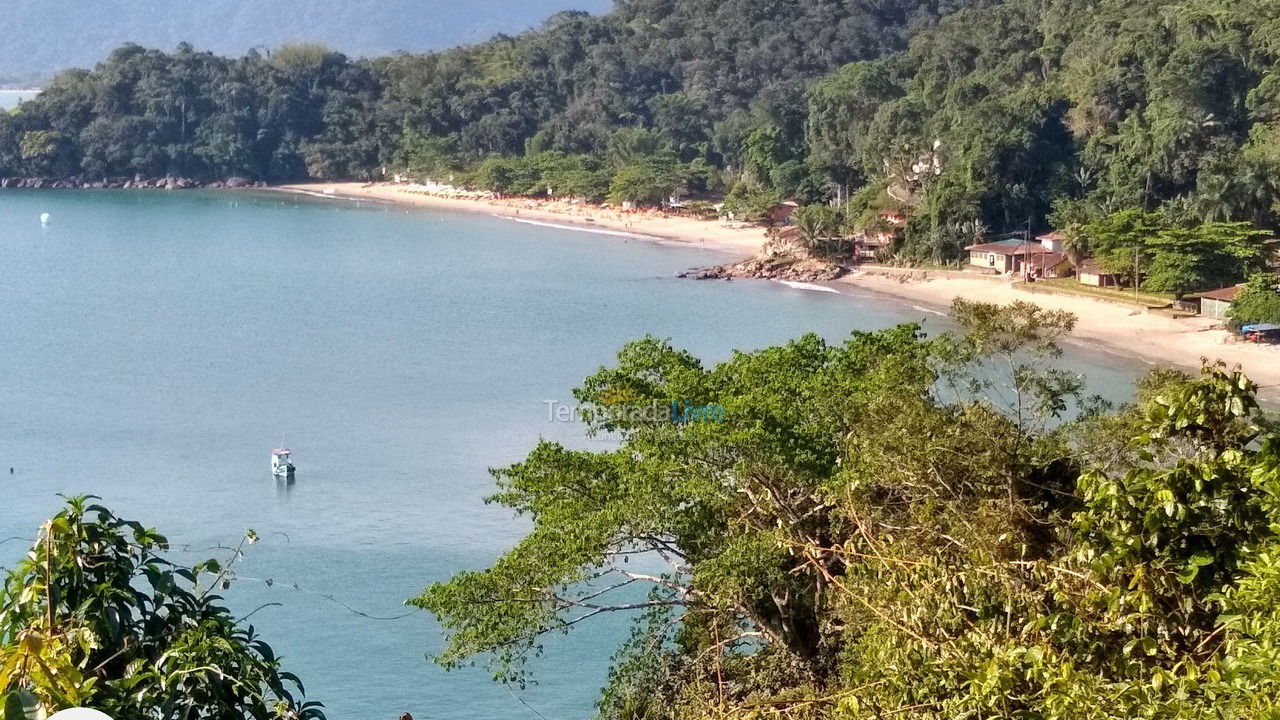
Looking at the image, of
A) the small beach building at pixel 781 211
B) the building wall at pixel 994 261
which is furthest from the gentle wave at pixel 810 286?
the small beach building at pixel 781 211

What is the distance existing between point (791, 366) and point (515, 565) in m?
3.36

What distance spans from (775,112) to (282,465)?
4404 centimetres

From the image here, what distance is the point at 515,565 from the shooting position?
31.4 feet

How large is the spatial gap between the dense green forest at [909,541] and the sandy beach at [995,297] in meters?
15.1

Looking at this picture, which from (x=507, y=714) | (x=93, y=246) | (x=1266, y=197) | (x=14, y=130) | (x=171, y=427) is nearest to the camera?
(x=507, y=714)

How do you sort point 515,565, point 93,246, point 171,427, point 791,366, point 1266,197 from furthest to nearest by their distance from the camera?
point 93,246 → point 1266,197 → point 171,427 → point 791,366 → point 515,565

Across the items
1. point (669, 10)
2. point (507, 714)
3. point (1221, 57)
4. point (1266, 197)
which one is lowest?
point (507, 714)

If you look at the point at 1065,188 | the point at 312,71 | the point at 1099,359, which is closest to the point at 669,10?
the point at 312,71

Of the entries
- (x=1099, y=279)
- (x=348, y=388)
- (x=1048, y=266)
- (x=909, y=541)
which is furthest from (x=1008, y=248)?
(x=909, y=541)

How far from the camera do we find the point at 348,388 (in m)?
28.0

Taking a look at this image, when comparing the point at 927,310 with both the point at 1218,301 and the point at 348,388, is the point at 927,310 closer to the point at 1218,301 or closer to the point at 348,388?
the point at 1218,301

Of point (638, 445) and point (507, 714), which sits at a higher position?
point (638, 445)

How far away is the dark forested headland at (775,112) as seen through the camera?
41125mm

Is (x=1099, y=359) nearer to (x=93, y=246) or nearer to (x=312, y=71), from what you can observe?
(x=93, y=246)
